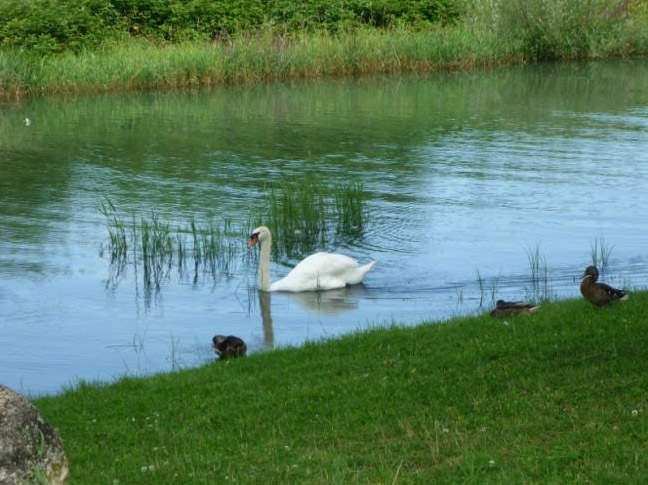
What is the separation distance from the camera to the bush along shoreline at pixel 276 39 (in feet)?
122

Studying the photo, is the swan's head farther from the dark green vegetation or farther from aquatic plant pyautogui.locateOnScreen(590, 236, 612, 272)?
the dark green vegetation

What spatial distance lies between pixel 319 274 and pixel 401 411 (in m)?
6.90

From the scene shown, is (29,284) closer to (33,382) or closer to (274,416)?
(33,382)

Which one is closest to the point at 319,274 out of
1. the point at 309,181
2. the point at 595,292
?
the point at 595,292

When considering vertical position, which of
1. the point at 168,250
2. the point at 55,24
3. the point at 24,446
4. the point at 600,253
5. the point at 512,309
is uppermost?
the point at 55,24

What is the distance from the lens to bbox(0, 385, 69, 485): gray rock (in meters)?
6.13

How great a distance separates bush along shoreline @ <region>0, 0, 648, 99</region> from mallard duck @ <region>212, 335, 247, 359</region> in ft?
83.6

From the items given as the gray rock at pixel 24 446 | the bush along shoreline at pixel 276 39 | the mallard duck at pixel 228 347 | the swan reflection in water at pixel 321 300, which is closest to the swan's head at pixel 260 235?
the swan reflection in water at pixel 321 300

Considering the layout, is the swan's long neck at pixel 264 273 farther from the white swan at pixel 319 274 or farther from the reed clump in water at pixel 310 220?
the reed clump in water at pixel 310 220

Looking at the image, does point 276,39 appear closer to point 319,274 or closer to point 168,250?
point 168,250

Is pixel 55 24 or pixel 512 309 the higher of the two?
pixel 55 24

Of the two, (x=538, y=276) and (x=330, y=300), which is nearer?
(x=330, y=300)

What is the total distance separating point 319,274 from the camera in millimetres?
15273

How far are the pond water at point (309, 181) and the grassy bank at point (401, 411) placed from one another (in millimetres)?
2379
